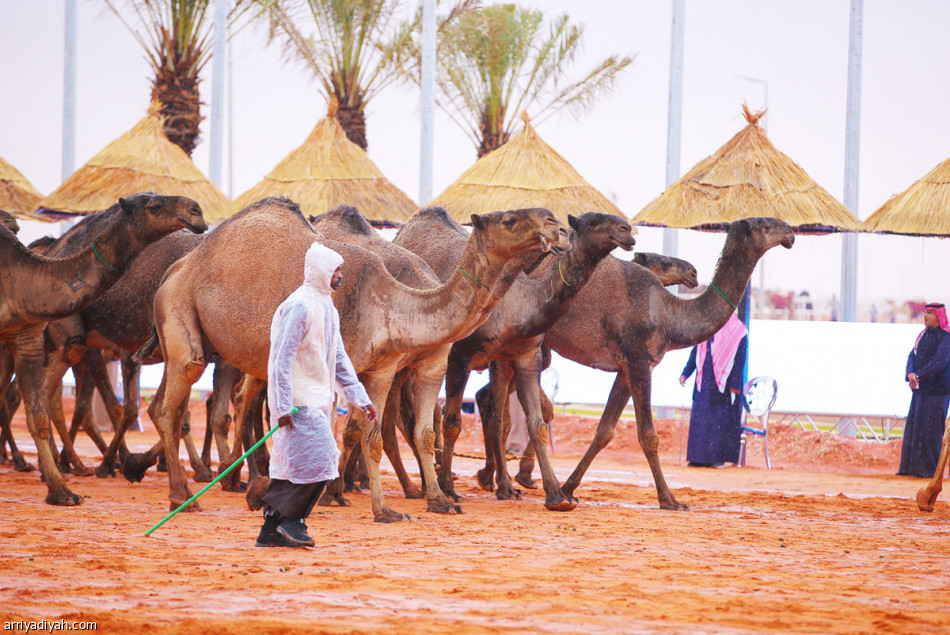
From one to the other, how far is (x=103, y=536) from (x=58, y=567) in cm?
129

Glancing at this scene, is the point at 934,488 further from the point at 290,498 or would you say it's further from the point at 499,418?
the point at 290,498

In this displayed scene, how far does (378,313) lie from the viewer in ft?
30.0

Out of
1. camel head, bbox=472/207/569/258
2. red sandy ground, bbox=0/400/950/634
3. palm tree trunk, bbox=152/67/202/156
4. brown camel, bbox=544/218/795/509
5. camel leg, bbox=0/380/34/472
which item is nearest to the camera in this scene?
red sandy ground, bbox=0/400/950/634

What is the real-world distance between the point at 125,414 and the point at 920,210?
10.1m

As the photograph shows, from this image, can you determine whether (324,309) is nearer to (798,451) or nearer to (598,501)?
(598,501)

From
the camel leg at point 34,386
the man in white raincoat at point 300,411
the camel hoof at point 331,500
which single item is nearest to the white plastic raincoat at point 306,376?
the man in white raincoat at point 300,411

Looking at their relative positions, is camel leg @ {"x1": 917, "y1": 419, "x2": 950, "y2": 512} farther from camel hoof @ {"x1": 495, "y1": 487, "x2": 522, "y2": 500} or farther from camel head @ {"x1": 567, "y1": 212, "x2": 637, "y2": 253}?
camel hoof @ {"x1": 495, "y1": 487, "x2": 522, "y2": 500}

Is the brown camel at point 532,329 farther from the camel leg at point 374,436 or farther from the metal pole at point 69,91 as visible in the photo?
the metal pole at point 69,91

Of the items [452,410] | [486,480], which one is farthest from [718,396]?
[452,410]

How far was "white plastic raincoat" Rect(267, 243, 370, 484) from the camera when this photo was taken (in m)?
7.38

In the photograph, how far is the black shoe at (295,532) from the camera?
24.1ft

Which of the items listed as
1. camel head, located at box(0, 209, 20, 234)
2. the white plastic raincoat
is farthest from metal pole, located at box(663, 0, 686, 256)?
the white plastic raincoat

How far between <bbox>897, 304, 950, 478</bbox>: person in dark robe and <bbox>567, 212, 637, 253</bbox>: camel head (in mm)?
6812

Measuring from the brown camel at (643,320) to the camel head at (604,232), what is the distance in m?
1.21
